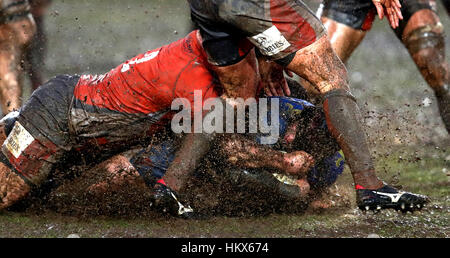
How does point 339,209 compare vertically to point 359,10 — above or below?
below

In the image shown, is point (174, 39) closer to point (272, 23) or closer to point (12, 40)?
point (12, 40)

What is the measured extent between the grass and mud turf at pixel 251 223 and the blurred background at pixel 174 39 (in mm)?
1167

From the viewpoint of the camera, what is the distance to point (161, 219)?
402 cm

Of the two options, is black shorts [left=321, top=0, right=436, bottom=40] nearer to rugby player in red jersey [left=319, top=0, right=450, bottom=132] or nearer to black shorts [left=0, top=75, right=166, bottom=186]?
rugby player in red jersey [left=319, top=0, right=450, bottom=132]

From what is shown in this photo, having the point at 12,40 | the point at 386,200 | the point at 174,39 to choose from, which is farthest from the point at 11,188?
the point at 174,39

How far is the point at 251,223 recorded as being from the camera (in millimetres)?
3947

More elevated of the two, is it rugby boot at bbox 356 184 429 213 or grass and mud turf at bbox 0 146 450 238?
rugby boot at bbox 356 184 429 213

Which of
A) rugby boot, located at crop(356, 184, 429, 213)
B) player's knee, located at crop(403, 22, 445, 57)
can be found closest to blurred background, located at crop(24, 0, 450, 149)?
player's knee, located at crop(403, 22, 445, 57)

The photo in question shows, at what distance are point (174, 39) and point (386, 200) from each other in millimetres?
7737

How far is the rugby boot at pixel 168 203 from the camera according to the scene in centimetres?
391

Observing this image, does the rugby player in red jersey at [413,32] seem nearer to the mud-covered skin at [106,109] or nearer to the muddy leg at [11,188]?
the mud-covered skin at [106,109]

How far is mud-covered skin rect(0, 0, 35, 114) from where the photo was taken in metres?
5.64

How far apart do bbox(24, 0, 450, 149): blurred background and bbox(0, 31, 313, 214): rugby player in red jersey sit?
109cm

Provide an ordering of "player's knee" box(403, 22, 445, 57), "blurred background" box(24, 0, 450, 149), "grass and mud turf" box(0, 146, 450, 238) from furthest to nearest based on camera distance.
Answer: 1. "blurred background" box(24, 0, 450, 149)
2. "player's knee" box(403, 22, 445, 57)
3. "grass and mud turf" box(0, 146, 450, 238)
